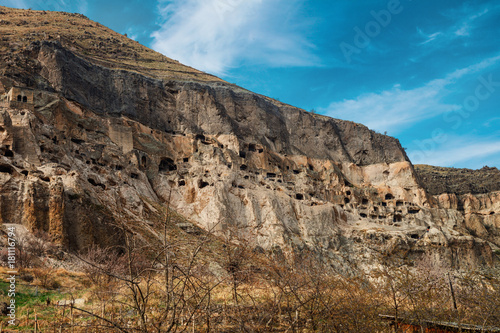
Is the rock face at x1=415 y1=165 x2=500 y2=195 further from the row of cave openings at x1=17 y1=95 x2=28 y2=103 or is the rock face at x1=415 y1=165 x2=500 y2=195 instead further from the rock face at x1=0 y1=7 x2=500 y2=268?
the row of cave openings at x1=17 y1=95 x2=28 y2=103

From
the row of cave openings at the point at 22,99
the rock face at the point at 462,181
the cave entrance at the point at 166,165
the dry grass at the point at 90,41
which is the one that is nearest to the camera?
the row of cave openings at the point at 22,99

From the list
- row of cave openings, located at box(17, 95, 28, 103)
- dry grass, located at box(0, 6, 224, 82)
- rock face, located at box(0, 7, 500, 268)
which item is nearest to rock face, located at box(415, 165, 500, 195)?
rock face, located at box(0, 7, 500, 268)

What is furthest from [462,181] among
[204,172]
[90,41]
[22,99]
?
[90,41]

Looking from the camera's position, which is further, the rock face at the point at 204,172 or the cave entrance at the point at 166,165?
the cave entrance at the point at 166,165

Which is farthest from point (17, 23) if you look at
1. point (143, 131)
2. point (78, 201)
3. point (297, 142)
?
point (78, 201)

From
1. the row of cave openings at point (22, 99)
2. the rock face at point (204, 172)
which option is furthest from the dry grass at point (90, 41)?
the row of cave openings at point (22, 99)

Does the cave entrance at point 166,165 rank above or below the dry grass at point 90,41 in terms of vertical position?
below

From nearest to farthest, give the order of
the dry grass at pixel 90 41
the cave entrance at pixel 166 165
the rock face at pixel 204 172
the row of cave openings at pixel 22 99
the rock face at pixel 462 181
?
the rock face at pixel 204 172 → the row of cave openings at pixel 22 99 → the cave entrance at pixel 166 165 → the rock face at pixel 462 181 → the dry grass at pixel 90 41

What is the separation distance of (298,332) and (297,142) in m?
67.5

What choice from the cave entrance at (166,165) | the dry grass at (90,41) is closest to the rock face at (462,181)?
the cave entrance at (166,165)

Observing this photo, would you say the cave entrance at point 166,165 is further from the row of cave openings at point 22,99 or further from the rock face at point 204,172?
the row of cave openings at point 22,99

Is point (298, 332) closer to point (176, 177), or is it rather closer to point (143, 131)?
point (176, 177)

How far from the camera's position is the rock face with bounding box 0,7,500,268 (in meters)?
30.7

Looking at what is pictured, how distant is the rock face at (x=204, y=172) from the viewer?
30.7m
